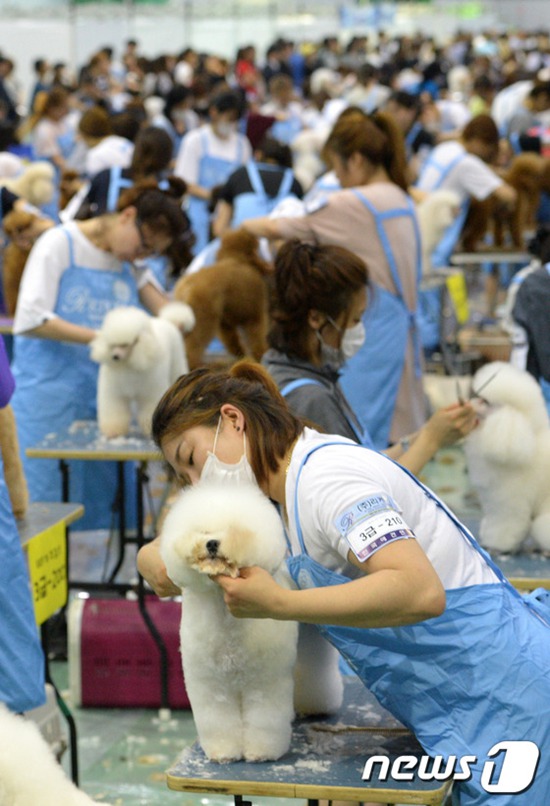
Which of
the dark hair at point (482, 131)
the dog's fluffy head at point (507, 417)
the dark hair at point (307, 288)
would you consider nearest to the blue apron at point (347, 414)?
the dark hair at point (307, 288)

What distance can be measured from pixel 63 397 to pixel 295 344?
1784 mm

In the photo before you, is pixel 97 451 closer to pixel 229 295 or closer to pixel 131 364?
pixel 131 364

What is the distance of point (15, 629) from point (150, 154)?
11.9 ft

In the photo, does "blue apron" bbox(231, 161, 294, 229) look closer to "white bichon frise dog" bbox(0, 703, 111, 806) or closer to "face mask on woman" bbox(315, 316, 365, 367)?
"face mask on woman" bbox(315, 316, 365, 367)

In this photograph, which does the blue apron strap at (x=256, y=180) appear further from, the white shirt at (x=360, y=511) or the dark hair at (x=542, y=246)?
the white shirt at (x=360, y=511)

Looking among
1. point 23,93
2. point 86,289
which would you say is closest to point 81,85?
point 23,93

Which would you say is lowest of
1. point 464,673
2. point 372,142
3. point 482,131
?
point 464,673

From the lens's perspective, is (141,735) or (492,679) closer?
(492,679)

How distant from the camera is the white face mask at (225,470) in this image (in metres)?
1.84

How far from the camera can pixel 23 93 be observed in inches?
836

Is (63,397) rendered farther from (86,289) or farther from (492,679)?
(492,679)

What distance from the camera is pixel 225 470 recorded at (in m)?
1.85

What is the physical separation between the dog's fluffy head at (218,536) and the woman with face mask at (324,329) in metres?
0.91

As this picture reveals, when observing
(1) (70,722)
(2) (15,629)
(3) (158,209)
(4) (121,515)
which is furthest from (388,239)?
(2) (15,629)
